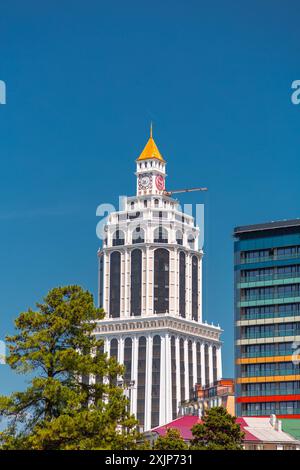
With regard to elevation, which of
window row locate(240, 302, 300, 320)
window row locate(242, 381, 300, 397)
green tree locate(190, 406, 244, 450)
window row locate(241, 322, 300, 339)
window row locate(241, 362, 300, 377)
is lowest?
green tree locate(190, 406, 244, 450)

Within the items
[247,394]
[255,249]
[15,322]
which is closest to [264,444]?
[247,394]

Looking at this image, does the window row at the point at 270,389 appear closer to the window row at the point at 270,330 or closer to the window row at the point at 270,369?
the window row at the point at 270,369

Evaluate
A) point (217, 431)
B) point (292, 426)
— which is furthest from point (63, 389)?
point (292, 426)

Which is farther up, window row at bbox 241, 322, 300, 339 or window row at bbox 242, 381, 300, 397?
window row at bbox 241, 322, 300, 339

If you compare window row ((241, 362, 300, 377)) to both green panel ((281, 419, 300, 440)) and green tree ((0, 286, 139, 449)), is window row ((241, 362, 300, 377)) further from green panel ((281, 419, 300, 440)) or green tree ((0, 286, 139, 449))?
green tree ((0, 286, 139, 449))

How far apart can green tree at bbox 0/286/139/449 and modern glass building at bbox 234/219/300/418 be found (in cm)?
9870

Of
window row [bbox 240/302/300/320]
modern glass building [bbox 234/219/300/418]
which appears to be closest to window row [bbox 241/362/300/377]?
modern glass building [bbox 234/219/300/418]

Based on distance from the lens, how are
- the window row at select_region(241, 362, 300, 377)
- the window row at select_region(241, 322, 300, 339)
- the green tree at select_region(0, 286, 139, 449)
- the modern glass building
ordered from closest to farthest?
the green tree at select_region(0, 286, 139, 449) → the modern glass building → the window row at select_region(241, 362, 300, 377) → the window row at select_region(241, 322, 300, 339)

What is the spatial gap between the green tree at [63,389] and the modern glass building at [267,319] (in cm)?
9870

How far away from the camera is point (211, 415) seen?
125 m

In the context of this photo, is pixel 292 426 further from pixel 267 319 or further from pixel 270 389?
pixel 267 319

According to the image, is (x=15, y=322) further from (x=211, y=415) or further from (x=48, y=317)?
(x=211, y=415)

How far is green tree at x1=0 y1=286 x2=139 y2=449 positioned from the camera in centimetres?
8119
